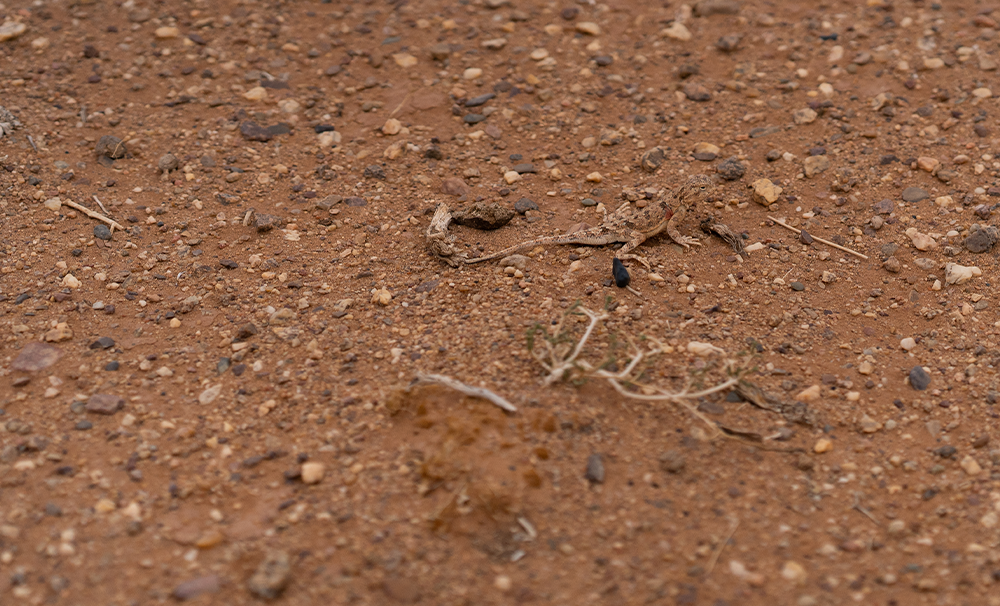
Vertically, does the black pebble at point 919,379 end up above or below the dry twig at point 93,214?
above

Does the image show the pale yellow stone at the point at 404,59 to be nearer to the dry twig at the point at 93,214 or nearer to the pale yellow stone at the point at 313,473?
the dry twig at the point at 93,214

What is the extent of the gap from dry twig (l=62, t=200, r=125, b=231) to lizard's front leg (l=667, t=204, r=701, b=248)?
3690 mm

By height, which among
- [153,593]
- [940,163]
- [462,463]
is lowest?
[153,593]

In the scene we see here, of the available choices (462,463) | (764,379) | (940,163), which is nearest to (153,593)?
(462,463)

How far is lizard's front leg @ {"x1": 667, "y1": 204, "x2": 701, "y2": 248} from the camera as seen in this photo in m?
5.21

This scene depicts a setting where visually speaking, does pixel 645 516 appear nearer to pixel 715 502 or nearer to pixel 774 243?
pixel 715 502

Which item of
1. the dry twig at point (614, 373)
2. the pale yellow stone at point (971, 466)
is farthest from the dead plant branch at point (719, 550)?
the pale yellow stone at point (971, 466)

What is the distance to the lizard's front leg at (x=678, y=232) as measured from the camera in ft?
17.1

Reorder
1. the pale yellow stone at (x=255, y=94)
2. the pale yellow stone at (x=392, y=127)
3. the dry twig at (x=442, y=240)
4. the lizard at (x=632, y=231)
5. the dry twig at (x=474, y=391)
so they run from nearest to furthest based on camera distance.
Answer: the dry twig at (x=474, y=391) < the dry twig at (x=442, y=240) < the lizard at (x=632, y=231) < the pale yellow stone at (x=392, y=127) < the pale yellow stone at (x=255, y=94)

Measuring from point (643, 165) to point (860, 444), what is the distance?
2622mm

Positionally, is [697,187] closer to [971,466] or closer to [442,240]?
[442,240]

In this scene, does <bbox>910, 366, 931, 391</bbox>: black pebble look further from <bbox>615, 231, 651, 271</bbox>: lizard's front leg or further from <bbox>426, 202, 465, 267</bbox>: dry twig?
<bbox>426, 202, 465, 267</bbox>: dry twig

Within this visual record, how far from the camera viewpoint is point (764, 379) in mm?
4270

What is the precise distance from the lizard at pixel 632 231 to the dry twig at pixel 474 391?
48.8 inches
